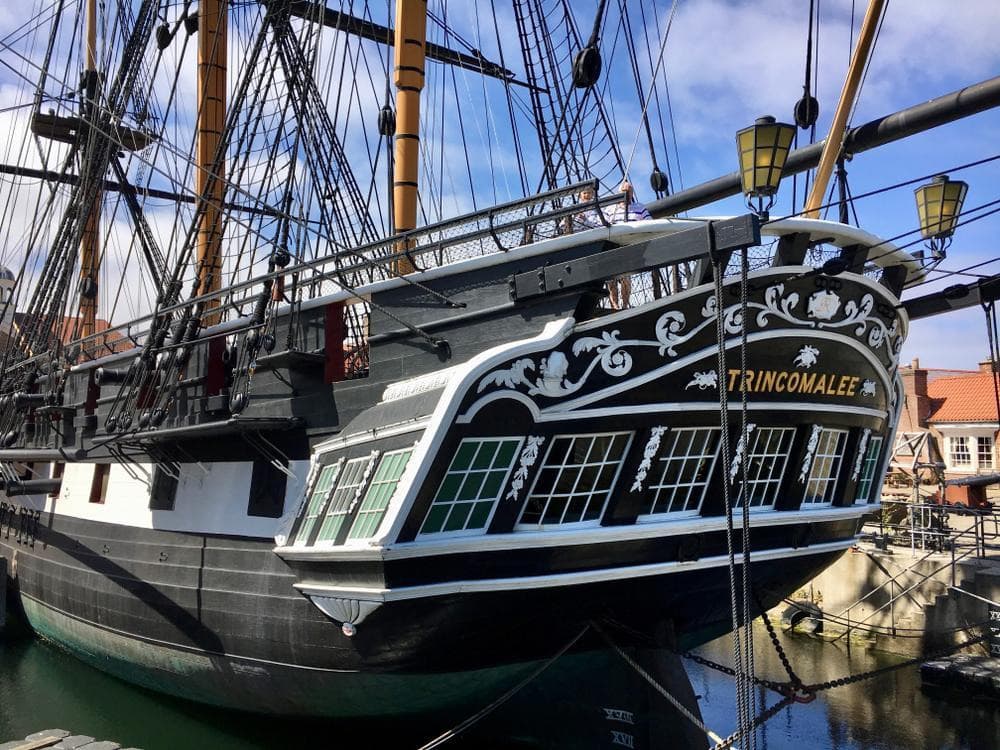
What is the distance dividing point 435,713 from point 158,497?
4473mm

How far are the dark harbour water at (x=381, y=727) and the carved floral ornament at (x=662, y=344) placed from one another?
3.26m

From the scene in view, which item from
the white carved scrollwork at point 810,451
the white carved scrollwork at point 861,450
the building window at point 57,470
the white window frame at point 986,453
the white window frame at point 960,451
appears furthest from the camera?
the white window frame at point 960,451

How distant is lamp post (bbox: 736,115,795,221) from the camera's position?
6035 millimetres

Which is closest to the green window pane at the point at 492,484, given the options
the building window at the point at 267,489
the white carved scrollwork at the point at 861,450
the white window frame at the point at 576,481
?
the white window frame at the point at 576,481

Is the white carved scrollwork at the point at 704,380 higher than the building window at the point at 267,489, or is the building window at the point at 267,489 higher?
the white carved scrollwork at the point at 704,380

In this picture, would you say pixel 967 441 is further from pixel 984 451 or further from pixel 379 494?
pixel 379 494

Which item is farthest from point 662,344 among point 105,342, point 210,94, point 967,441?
point 967,441

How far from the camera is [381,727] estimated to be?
8.19 m

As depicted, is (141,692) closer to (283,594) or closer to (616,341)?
(283,594)

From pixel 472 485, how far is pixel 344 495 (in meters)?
1.15

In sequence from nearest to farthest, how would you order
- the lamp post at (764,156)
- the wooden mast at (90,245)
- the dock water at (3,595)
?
the lamp post at (764,156) < the dock water at (3,595) < the wooden mast at (90,245)

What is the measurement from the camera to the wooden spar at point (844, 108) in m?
9.22

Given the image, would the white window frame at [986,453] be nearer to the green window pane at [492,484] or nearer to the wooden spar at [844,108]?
the wooden spar at [844,108]

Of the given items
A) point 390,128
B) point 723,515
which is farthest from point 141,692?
point 390,128
